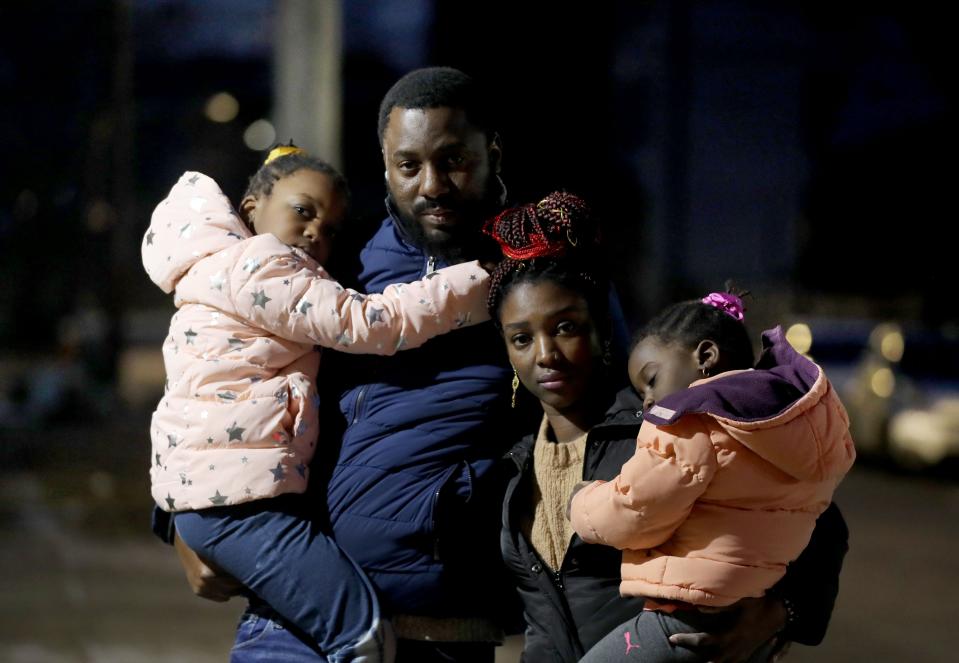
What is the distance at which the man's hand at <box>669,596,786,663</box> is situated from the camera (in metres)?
2.12

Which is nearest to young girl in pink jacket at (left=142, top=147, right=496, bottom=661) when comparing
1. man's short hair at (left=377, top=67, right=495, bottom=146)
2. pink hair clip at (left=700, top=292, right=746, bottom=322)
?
man's short hair at (left=377, top=67, right=495, bottom=146)

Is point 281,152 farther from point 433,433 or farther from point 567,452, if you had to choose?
point 567,452

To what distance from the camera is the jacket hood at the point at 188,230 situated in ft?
8.15

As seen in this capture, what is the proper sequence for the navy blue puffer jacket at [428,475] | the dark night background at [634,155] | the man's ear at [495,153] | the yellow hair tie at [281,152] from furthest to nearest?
the dark night background at [634,155] < the yellow hair tie at [281,152] < the man's ear at [495,153] < the navy blue puffer jacket at [428,475]

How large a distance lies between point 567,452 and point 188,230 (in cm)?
92

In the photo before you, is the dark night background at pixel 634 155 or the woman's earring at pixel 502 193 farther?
the dark night background at pixel 634 155

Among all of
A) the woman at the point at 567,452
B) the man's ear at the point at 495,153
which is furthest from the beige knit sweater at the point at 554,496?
the man's ear at the point at 495,153

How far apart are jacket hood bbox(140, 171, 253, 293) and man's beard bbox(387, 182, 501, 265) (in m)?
0.36

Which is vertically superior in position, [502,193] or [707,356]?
[502,193]

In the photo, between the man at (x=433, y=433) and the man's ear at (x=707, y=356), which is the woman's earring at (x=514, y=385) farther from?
the man's ear at (x=707, y=356)

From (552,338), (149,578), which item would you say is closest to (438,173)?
(552,338)

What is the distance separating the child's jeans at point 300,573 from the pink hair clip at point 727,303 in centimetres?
87

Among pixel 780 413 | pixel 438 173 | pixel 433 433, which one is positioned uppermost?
pixel 438 173

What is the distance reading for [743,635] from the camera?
216cm
